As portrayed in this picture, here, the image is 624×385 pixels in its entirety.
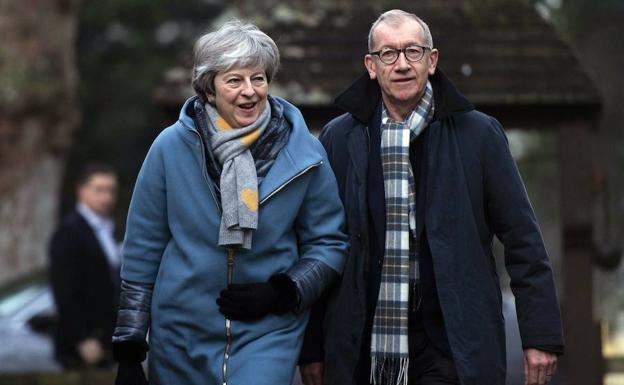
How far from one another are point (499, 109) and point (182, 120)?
5194 millimetres

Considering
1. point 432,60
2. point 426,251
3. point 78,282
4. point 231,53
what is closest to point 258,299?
point 426,251

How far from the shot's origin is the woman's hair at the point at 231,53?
5098 mm

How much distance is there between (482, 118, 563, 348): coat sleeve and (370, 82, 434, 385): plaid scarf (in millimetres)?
259

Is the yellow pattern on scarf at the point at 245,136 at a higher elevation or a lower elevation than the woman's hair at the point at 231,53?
lower

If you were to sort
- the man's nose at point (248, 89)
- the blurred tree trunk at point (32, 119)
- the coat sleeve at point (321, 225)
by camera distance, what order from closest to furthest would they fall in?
the man's nose at point (248, 89)
the coat sleeve at point (321, 225)
the blurred tree trunk at point (32, 119)

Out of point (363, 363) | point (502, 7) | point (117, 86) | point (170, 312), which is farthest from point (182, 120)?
point (117, 86)

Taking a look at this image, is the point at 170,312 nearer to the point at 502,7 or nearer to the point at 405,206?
the point at 405,206

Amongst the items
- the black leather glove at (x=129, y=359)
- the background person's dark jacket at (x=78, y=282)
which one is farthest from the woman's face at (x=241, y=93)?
the background person's dark jacket at (x=78, y=282)

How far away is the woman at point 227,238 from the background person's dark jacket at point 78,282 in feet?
18.2

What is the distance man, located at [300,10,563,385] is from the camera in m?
5.21

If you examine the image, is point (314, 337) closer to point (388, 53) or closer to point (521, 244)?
point (521, 244)

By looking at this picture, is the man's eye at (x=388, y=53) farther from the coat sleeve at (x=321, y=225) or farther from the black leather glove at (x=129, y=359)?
the black leather glove at (x=129, y=359)

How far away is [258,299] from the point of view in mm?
4996

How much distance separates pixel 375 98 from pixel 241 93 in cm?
61
